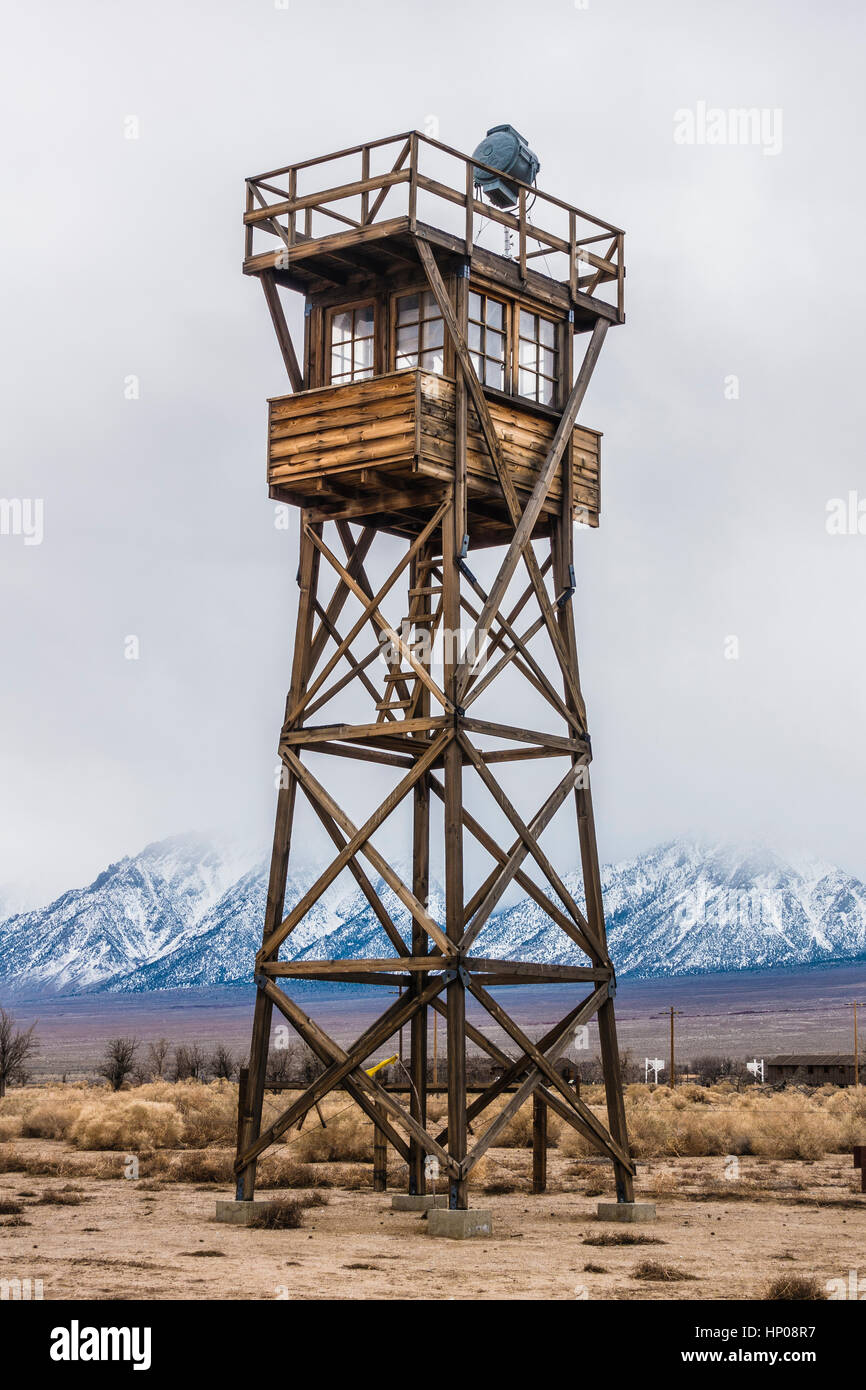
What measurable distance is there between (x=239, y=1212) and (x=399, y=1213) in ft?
7.83

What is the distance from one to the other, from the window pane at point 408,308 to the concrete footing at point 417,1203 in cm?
1081

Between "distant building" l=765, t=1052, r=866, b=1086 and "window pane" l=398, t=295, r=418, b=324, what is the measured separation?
115 ft

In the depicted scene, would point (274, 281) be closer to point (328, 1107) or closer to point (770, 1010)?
point (328, 1107)

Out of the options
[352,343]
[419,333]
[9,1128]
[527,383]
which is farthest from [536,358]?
[9,1128]

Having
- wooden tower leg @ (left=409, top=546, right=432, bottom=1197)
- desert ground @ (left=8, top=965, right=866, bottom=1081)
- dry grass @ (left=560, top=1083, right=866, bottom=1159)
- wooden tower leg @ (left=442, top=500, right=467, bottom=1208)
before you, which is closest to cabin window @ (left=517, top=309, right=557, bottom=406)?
wooden tower leg @ (left=409, top=546, right=432, bottom=1197)

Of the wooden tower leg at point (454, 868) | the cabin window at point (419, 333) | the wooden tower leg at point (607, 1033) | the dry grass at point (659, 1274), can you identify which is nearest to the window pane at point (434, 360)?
the cabin window at point (419, 333)

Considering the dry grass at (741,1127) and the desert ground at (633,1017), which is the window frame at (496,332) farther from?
the desert ground at (633,1017)

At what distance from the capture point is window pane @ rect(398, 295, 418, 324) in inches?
908

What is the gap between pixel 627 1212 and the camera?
22.6m

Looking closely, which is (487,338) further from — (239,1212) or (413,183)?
(239,1212)

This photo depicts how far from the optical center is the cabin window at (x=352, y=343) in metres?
23.4

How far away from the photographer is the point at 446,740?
2136 cm
